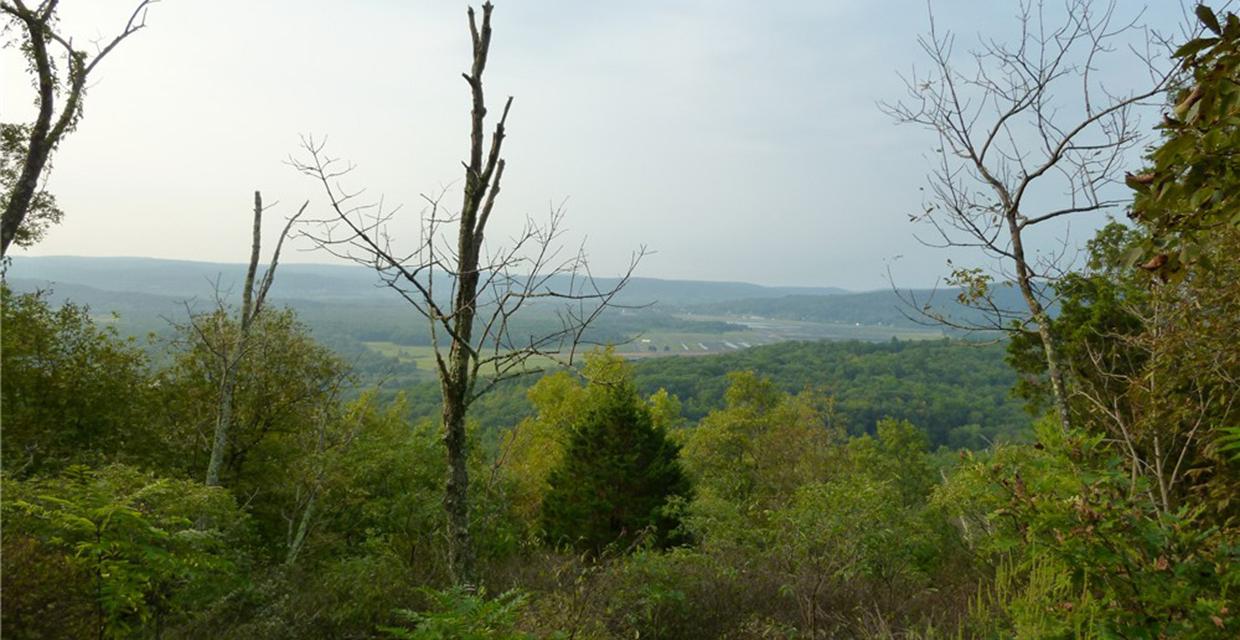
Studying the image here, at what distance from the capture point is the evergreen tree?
1848cm

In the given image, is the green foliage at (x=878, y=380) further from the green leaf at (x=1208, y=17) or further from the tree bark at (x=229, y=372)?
the green leaf at (x=1208, y=17)

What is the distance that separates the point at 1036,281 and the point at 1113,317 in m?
8.10

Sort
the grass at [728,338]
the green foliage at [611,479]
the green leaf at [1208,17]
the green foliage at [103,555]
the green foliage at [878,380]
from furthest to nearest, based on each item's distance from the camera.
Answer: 1. the grass at [728,338]
2. the green foliage at [878,380]
3. the green foliage at [611,479]
4. the green foliage at [103,555]
5. the green leaf at [1208,17]

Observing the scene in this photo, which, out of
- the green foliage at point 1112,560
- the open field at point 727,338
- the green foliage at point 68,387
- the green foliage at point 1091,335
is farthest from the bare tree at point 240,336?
the open field at point 727,338

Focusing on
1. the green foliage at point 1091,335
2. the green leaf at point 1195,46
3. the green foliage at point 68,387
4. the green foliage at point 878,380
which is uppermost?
the green leaf at point 1195,46

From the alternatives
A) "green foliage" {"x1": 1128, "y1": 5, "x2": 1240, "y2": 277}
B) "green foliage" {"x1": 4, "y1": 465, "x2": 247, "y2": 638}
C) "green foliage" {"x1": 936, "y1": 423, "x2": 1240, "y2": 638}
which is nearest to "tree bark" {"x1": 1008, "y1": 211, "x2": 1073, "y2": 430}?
"green foliage" {"x1": 936, "y1": 423, "x2": 1240, "y2": 638}

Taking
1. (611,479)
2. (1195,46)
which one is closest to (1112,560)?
(1195,46)

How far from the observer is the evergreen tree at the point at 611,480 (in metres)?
18.5

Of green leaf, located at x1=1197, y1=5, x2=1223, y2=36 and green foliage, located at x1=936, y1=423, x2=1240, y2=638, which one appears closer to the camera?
green leaf, located at x1=1197, y1=5, x2=1223, y2=36

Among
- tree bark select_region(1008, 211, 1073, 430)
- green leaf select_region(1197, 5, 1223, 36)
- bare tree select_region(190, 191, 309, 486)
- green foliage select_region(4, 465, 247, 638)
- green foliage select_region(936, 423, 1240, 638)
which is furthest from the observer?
bare tree select_region(190, 191, 309, 486)

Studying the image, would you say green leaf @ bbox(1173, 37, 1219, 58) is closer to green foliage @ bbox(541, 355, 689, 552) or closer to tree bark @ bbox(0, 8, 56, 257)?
tree bark @ bbox(0, 8, 56, 257)

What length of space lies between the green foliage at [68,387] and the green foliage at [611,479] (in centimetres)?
1066

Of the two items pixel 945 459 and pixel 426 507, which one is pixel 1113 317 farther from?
pixel 945 459

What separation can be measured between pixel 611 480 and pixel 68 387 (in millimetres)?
13235
